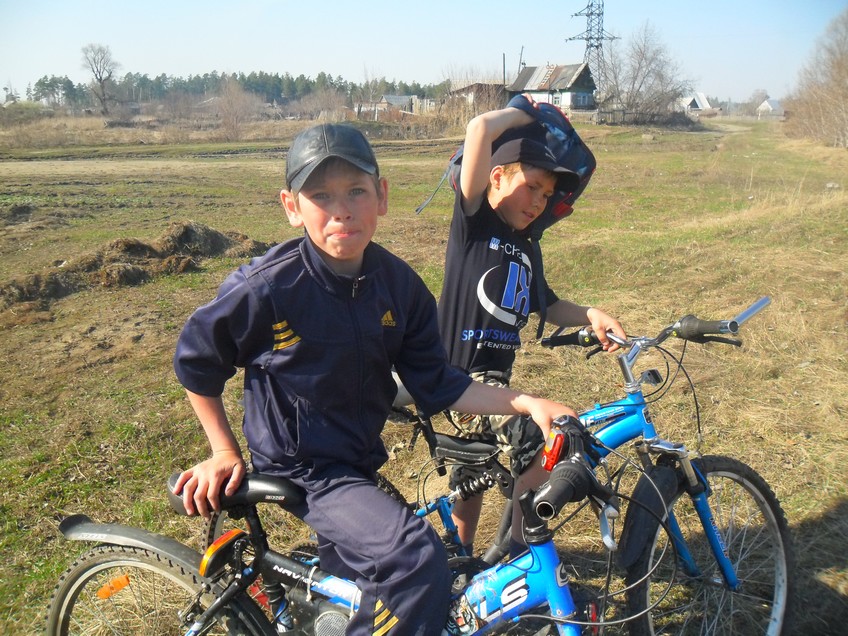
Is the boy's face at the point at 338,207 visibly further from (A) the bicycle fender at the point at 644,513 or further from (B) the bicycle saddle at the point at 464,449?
(A) the bicycle fender at the point at 644,513

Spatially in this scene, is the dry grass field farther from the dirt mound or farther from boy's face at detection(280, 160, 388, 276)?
boy's face at detection(280, 160, 388, 276)

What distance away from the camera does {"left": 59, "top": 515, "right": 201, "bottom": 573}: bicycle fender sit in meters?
2.10

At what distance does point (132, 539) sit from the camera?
6.97 ft

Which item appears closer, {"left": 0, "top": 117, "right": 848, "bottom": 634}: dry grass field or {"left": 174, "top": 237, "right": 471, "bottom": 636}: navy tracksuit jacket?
{"left": 174, "top": 237, "right": 471, "bottom": 636}: navy tracksuit jacket

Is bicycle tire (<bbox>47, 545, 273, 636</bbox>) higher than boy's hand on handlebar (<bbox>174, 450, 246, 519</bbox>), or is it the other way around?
boy's hand on handlebar (<bbox>174, 450, 246, 519</bbox>)

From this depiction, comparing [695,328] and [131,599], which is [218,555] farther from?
[695,328]

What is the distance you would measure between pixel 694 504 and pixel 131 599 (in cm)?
219

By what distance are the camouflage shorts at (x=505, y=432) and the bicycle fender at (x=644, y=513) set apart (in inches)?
18.3

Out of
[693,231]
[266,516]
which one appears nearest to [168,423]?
[266,516]

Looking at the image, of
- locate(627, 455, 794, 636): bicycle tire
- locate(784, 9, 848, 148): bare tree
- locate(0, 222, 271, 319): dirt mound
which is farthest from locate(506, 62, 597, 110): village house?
locate(627, 455, 794, 636): bicycle tire

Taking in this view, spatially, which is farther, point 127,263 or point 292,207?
point 127,263

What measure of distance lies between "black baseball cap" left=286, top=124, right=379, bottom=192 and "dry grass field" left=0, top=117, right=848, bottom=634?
7.89 feet

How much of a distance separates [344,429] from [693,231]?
10773 millimetres

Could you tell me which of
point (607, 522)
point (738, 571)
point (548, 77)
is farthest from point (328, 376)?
point (548, 77)
